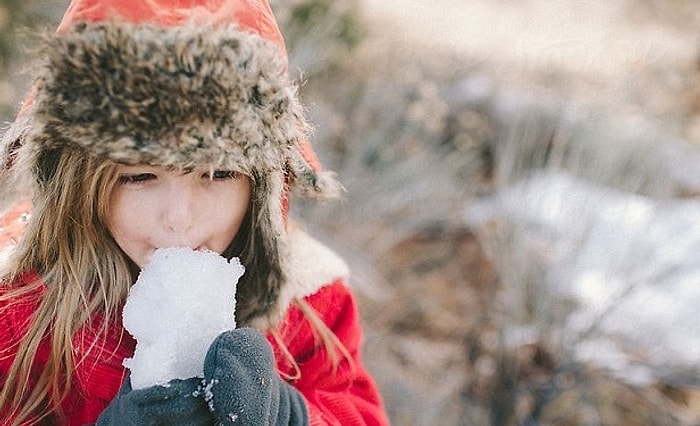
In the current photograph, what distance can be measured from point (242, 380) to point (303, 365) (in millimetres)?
595

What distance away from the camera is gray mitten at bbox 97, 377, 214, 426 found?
1463 mm

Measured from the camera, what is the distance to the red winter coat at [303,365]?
5.98 feet

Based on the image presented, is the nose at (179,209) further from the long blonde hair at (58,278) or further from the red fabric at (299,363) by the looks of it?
the red fabric at (299,363)

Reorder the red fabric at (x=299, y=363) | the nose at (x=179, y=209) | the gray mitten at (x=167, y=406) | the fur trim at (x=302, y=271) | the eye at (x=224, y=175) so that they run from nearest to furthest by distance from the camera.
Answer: the gray mitten at (x=167, y=406), the nose at (x=179, y=209), the eye at (x=224, y=175), the red fabric at (x=299, y=363), the fur trim at (x=302, y=271)

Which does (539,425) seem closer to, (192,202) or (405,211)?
(405,211)

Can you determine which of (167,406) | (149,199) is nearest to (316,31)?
(149,199)

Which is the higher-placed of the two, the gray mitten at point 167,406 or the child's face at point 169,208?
the child's face at point 169,208

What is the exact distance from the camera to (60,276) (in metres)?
1.82

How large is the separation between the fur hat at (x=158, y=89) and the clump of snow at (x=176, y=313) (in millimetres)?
232

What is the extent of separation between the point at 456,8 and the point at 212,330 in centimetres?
1121

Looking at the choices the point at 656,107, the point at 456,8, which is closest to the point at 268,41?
the point at 656,107

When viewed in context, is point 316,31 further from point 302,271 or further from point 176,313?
point 176,313

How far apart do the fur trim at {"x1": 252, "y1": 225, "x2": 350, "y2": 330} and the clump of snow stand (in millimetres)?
294

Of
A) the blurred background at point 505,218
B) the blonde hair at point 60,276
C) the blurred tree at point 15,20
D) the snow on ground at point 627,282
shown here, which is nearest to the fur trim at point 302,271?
the blonde hair at point 60,276
